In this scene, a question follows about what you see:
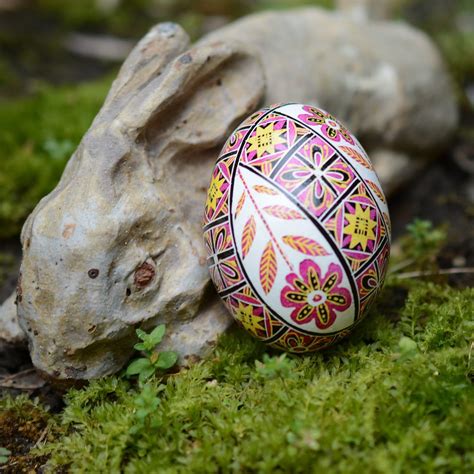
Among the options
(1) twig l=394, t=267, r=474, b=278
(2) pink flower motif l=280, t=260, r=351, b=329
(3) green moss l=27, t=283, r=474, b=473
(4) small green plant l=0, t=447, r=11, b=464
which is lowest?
(1) twig l=394, t=267, r=474, b=278

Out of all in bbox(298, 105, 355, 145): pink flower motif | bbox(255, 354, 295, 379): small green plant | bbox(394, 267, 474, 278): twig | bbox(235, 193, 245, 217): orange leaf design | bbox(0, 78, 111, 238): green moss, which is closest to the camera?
bbox(255, 354, 295, 379): small green plant

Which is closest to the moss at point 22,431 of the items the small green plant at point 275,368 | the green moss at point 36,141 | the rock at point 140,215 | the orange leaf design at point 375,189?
the rock at point 140,215

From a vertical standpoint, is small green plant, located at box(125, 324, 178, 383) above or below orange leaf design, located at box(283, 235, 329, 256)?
below

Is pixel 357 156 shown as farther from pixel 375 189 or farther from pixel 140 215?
pixel 140 215

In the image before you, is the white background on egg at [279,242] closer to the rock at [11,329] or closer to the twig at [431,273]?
the twig at [431,273]

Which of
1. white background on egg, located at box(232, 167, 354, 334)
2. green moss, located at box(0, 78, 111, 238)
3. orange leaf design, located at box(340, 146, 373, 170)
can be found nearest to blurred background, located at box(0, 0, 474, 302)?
green moss, located at box(0, 78, 111, 238)

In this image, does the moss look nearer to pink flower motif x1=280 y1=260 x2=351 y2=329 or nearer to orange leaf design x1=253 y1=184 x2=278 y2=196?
pink flower motif x1=280 y1=260 x2=351 y2=329

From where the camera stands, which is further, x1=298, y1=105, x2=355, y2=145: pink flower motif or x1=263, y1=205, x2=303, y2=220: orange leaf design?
x1=298, y1=105, x2=355, y2=145: pink flower motif

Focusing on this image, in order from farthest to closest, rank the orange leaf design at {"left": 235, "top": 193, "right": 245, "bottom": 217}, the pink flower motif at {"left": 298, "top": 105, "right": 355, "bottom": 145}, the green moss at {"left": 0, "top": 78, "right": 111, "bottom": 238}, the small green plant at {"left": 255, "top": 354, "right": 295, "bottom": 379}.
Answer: the green moss at {"left": 0, "top": 78, "right": 111, "bottom": 238} → the pink flower motif at {"left": 298, "top": 105, "right": 355, "bottom": 145} → the orange leaf design at {"left": 235, "top": 193, "right": 245, "bottom": 217} → the small green plant at {"left": 255, "top": 354, "right": 295, "bottom": 379}
